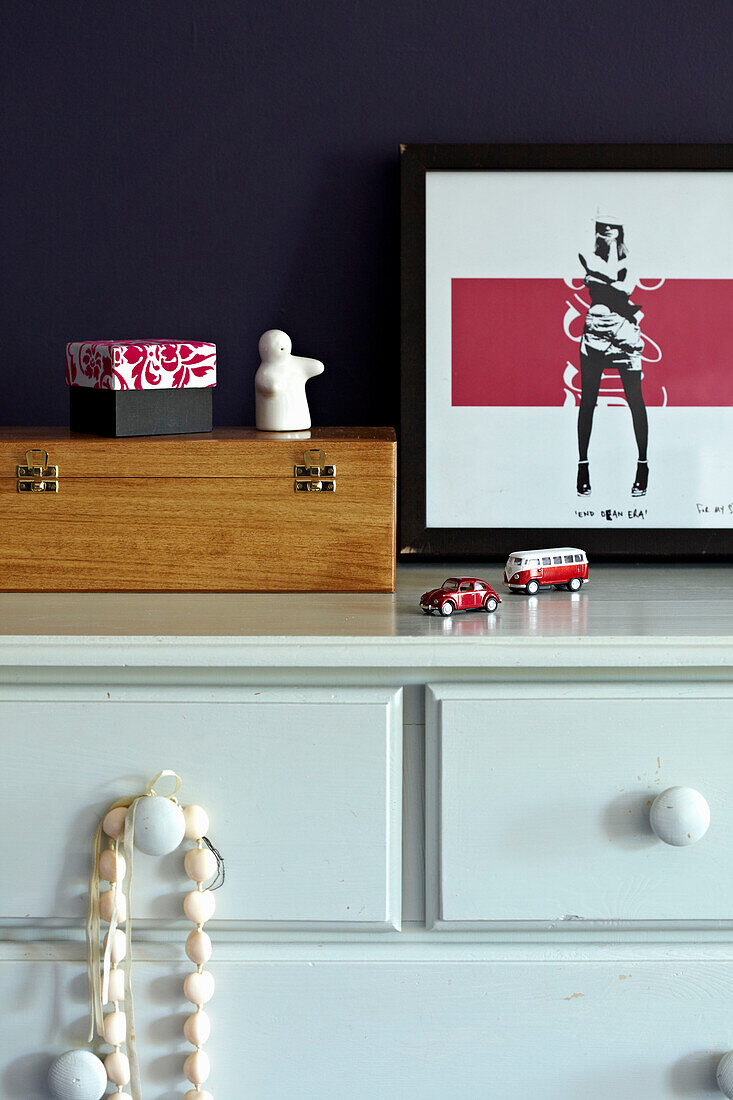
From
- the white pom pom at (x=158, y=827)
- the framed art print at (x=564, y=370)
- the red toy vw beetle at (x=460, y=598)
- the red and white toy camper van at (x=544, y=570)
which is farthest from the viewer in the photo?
the framed art print at (x=564, y=370)

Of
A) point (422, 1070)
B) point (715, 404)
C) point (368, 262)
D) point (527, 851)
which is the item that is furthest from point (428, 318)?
point (422, 1070)

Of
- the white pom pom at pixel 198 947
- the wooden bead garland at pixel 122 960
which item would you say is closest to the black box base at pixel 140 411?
the wooden bead garland at pixel 122 960

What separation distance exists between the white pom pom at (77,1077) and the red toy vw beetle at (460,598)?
0.45 metres

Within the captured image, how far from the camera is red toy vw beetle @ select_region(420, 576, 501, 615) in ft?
2.87

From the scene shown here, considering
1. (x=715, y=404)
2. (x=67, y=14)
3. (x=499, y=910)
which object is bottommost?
(x=499, y=910)

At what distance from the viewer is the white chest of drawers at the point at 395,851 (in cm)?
79

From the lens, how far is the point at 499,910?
2.67 feet

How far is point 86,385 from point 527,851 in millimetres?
617

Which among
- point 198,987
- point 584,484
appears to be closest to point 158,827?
point 198,987

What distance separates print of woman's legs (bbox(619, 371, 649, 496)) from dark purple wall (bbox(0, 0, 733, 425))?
0.92 feet

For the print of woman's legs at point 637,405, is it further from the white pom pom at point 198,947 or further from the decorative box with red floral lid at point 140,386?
the white pom pom at point 198,947

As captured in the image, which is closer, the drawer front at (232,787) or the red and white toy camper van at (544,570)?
the drawer front at (232,787)

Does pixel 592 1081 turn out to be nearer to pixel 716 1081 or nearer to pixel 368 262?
pixel 716 1081

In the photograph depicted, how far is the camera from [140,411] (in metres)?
1.00
